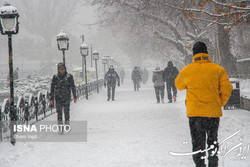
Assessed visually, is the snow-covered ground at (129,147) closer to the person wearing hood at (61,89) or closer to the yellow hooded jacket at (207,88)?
the person wearing hood at (61,89)

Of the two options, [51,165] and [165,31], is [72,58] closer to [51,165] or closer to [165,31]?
[165,31]

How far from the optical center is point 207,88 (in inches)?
179

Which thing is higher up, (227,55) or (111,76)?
(227,55)

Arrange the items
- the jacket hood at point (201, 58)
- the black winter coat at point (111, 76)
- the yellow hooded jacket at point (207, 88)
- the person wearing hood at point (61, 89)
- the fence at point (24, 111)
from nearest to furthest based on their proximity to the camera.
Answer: the yellow hooded jacket at point (207, 88) < the jacket hood at point (201, 58) < the fence at point (24, 111) < the person wearing hood at point (61, 89) < the black winter coat at point (111, 76)

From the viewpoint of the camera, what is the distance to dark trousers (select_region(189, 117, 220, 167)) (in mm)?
4566

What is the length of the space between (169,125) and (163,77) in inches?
240

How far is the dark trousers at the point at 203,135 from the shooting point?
15.0 feet

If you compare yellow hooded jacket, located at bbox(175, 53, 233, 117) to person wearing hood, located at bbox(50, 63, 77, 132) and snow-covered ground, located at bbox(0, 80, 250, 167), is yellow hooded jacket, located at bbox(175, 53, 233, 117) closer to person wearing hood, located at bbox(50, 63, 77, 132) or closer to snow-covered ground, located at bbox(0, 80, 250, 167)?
snow-covered ground, located at bbox(0, 80, 250, 167)

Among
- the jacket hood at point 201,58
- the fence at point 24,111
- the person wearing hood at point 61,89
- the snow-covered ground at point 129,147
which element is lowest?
the snow-covered ground at point 129,147

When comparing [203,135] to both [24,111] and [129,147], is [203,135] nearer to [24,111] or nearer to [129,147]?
[129,147]

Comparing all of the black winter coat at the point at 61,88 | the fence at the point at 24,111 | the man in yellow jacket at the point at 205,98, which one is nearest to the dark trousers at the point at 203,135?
the man in yellow jacket at the point at 205,98

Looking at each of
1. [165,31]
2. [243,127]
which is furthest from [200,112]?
[165,31]

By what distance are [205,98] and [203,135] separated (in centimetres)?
52

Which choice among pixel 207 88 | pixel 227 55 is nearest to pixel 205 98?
pixel 207 88
